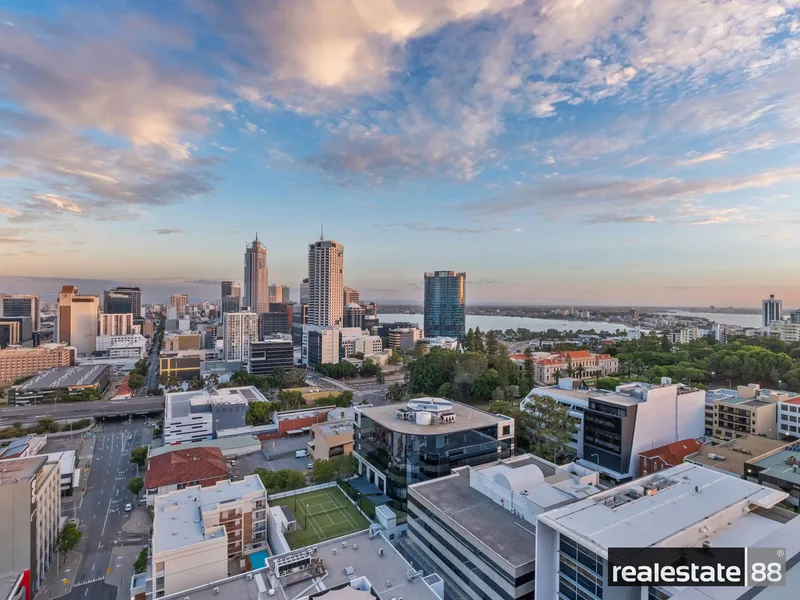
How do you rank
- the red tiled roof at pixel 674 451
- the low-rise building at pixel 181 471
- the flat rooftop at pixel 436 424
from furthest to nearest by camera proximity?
the low-rise building at pixel 181 471 → the red tiled roof at pixel 674 451 → the flat rooftop at pixel 436 424

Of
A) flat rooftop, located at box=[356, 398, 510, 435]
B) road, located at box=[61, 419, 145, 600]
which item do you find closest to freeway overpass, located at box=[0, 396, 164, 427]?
road, located at box=[61, 419, 145, 600]

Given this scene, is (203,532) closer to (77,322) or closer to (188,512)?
(188,512)

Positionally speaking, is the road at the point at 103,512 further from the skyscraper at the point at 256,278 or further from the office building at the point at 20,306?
the skyscraper at the point at 256,278

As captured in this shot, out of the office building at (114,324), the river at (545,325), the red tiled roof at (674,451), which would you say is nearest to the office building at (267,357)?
the red tiled roof at (674,451)

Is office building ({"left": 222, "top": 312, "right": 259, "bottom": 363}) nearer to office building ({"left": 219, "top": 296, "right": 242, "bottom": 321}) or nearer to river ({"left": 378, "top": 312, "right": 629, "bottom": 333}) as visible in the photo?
office building ({"left": 219, "top": 296, "right": 242, "bottom": 321})

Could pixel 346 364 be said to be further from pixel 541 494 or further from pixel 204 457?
pixel 541 494

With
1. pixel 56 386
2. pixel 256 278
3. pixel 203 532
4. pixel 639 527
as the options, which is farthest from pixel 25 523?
pixel 256 278
